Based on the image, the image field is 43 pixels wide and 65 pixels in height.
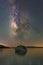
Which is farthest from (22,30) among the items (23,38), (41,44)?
(41,44)

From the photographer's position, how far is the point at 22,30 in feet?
7.11

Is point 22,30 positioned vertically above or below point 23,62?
above

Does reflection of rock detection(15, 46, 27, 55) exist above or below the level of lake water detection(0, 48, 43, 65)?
above

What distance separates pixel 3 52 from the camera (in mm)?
2119

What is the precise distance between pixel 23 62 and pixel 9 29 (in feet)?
1.20

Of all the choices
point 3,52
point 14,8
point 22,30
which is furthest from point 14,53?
point 14,8

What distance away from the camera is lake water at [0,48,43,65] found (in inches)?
82.2

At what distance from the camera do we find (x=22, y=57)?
211 cm

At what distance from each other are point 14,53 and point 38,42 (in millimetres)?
264

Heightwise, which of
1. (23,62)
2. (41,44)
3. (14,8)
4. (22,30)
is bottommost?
(23,62)

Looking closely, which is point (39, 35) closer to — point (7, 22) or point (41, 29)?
point (41, 29)

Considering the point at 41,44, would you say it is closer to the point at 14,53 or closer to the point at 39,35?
the point at 39,35

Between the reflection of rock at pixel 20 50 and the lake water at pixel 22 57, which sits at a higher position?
the reflection of rock at pixel 20 50

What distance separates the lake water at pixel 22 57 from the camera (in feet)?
6.85
